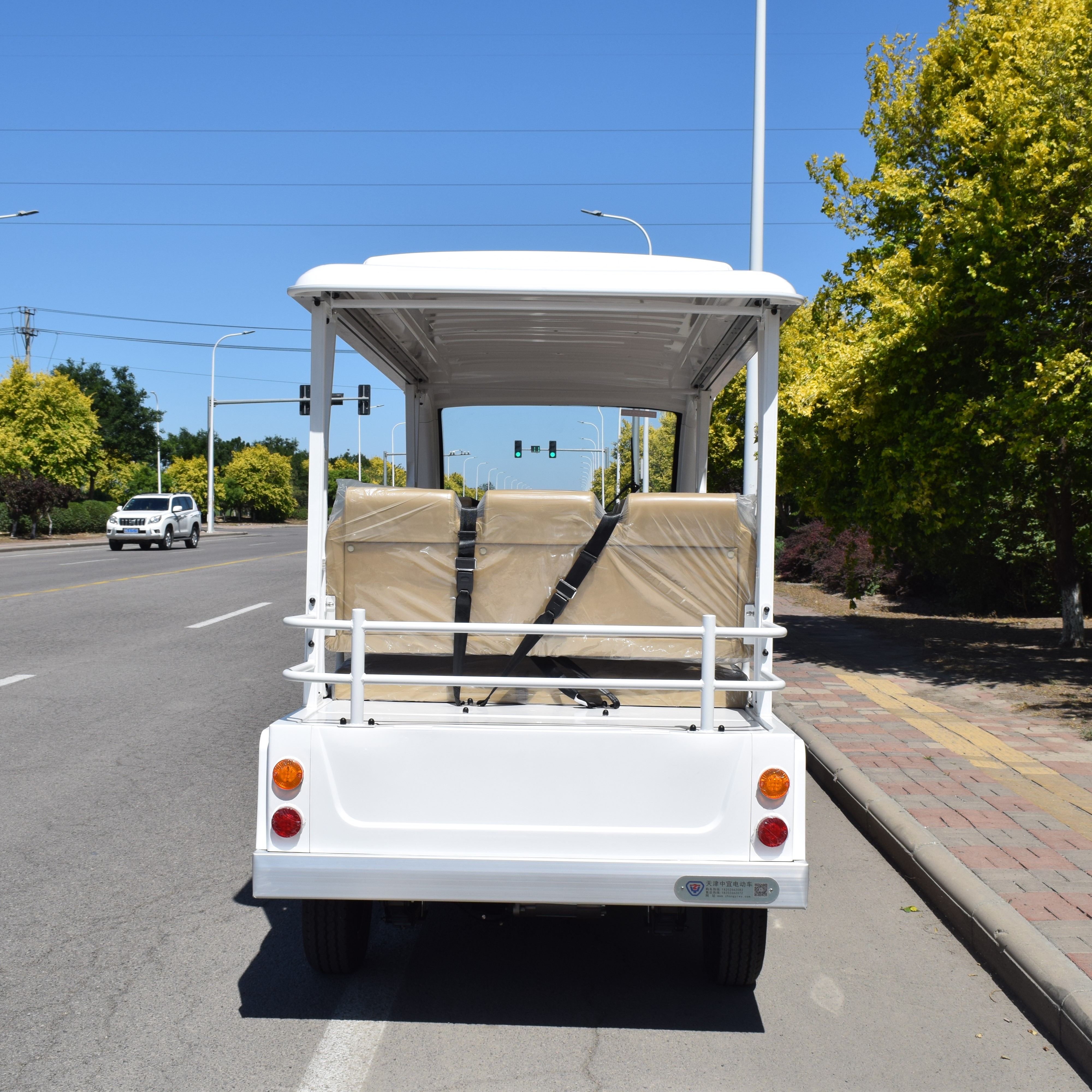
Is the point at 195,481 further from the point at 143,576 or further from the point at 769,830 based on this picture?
the point at 769,830

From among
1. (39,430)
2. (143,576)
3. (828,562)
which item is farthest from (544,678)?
(39,430)

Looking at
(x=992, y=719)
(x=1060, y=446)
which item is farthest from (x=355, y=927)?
(x=1060, y=446)

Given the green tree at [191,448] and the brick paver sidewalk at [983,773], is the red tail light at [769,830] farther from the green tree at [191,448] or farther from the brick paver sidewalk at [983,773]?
the green tree at [191,448]

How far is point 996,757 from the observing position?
7227 millimetres

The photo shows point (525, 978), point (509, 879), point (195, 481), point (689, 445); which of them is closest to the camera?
point (509, 879)

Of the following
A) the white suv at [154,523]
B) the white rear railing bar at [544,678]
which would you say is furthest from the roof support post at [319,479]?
the white suv at [154,523]

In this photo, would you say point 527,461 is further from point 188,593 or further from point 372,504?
point 188,593

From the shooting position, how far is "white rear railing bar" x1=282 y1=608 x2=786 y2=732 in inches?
138

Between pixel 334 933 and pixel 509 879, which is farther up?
pixel 509 879

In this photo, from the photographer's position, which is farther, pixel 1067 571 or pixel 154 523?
pixel 154 523

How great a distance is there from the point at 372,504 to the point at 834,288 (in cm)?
996

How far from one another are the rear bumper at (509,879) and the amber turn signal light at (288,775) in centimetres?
21

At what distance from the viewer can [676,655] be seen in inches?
159

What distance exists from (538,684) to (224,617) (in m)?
13.1
